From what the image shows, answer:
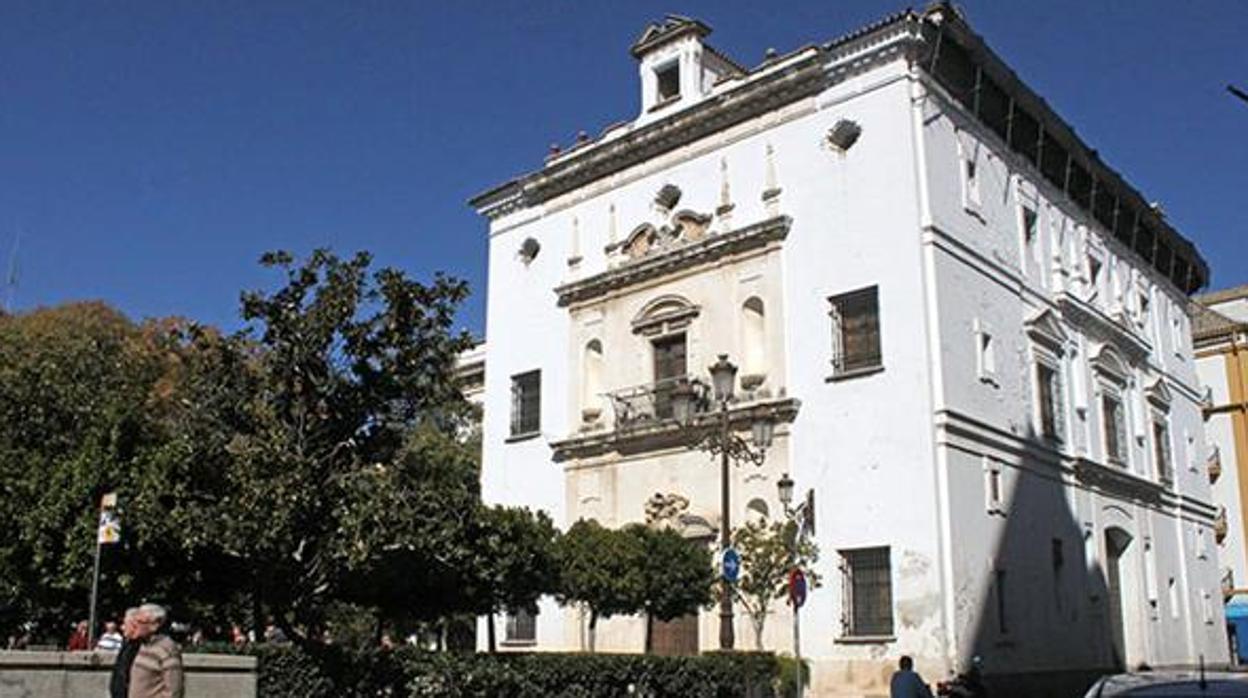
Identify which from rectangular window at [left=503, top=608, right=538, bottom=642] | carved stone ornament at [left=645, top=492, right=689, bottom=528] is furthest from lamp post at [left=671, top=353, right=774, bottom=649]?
rectangular window at [left=503, top=608, right=538, bottom=642]

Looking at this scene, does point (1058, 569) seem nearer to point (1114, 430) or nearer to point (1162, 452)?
point (1114, 430)

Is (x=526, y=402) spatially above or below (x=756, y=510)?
above

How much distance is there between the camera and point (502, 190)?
1270 inches

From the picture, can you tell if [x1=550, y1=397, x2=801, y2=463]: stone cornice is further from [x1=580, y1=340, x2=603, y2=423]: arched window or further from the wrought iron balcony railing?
[x1=580, y1=340, x2=603, y2=423]: arched window

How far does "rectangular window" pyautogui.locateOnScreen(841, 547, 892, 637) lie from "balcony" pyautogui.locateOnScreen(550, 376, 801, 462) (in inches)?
125

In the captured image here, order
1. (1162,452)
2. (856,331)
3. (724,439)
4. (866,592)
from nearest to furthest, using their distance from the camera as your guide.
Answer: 1. (724,439)
2. (866,592)
3. (856,331)
4. (1162,452)

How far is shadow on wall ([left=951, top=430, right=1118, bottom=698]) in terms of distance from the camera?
22.3 meters

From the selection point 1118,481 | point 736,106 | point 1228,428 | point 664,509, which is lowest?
point 664,509

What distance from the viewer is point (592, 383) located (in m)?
28.6

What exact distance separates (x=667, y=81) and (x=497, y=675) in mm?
17525

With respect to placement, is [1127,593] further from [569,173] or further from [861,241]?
[569,173]

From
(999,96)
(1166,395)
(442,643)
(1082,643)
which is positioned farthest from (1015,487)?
(442,643)

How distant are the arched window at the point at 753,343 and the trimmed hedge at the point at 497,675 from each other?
7.95 meters

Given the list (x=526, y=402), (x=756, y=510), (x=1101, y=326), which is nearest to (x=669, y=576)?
(x=756, y=510)
